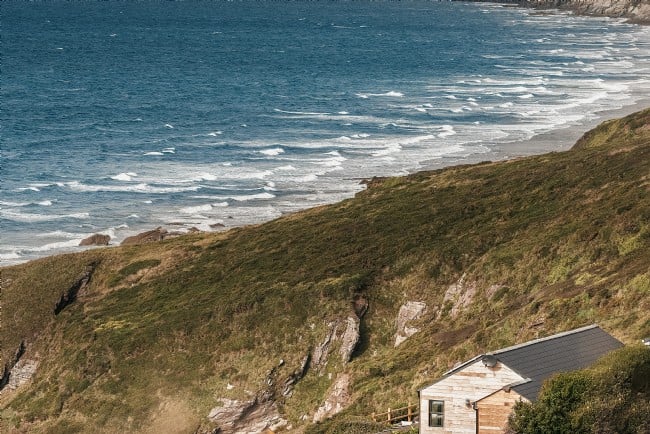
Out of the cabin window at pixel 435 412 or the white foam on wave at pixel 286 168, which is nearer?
the cabin window at pixel 435 412

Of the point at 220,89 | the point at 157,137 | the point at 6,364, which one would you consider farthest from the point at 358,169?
the point at 220,89

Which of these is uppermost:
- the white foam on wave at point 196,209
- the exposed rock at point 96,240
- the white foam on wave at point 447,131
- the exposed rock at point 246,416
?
the exposed rock at point 246,416

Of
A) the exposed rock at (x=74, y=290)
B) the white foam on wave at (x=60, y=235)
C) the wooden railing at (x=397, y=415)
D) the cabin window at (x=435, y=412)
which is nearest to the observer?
the cabin window at (x=435, y=412)

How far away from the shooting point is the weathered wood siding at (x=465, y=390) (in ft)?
110

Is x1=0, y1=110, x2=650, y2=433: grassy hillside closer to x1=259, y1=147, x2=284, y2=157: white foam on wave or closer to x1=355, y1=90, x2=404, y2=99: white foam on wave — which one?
x1=259, y1=147, x2=284, y2=157: white foam on wave

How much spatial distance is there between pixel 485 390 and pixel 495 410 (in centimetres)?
64

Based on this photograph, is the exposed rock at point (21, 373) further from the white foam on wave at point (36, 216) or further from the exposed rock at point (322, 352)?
the white foam on wave at point (36, 216)

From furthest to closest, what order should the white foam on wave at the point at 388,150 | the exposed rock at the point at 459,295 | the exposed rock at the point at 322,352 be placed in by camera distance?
1. the white foam on wave at the point at 388,150
2. the exposed rock at the point at 459,295
3. the exposed rock at the point at 322,352

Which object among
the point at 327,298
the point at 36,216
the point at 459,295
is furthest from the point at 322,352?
the point at 36,216

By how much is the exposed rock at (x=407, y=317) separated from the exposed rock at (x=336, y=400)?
417 centimetres

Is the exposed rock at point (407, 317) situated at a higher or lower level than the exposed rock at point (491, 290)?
lower

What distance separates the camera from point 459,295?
181 ft

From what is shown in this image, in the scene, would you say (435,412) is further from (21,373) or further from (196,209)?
(196,209)

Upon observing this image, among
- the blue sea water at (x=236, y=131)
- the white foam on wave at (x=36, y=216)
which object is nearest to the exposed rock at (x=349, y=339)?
the blue sea water at (x=236, y=131)
